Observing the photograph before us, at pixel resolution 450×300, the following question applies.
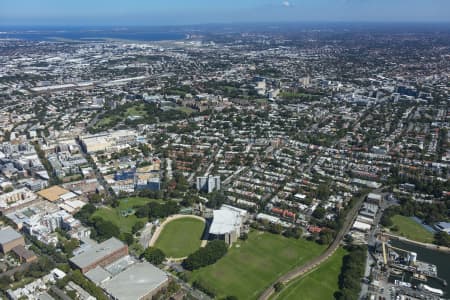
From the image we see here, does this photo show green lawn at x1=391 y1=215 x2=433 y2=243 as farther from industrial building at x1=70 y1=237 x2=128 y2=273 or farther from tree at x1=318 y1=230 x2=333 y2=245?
industrial building at x1=70 y1=237 x2=128 y2=273

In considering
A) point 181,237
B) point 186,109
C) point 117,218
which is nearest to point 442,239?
point 181,237

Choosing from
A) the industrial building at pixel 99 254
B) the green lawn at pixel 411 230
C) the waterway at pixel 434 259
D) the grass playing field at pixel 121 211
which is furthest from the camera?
the grass playing field at pixel 121 211

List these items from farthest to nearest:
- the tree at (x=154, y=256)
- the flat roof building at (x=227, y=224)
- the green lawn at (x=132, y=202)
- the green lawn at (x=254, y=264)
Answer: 1. the green lawn at (x=132, y=202)
2. the flat roof building at (x=227, y=224)
3. the tree at (x=154, y=256)
4. the green lawn at (x=254, y=264)

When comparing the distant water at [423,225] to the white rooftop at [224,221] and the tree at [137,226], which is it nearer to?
the white rooftop at [224,221]

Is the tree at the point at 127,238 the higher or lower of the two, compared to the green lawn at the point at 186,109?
lower

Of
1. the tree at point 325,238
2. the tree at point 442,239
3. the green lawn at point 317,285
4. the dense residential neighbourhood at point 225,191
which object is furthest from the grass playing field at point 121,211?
the tree at point 442,239

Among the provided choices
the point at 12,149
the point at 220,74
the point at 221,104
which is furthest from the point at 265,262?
the point at 220,74
